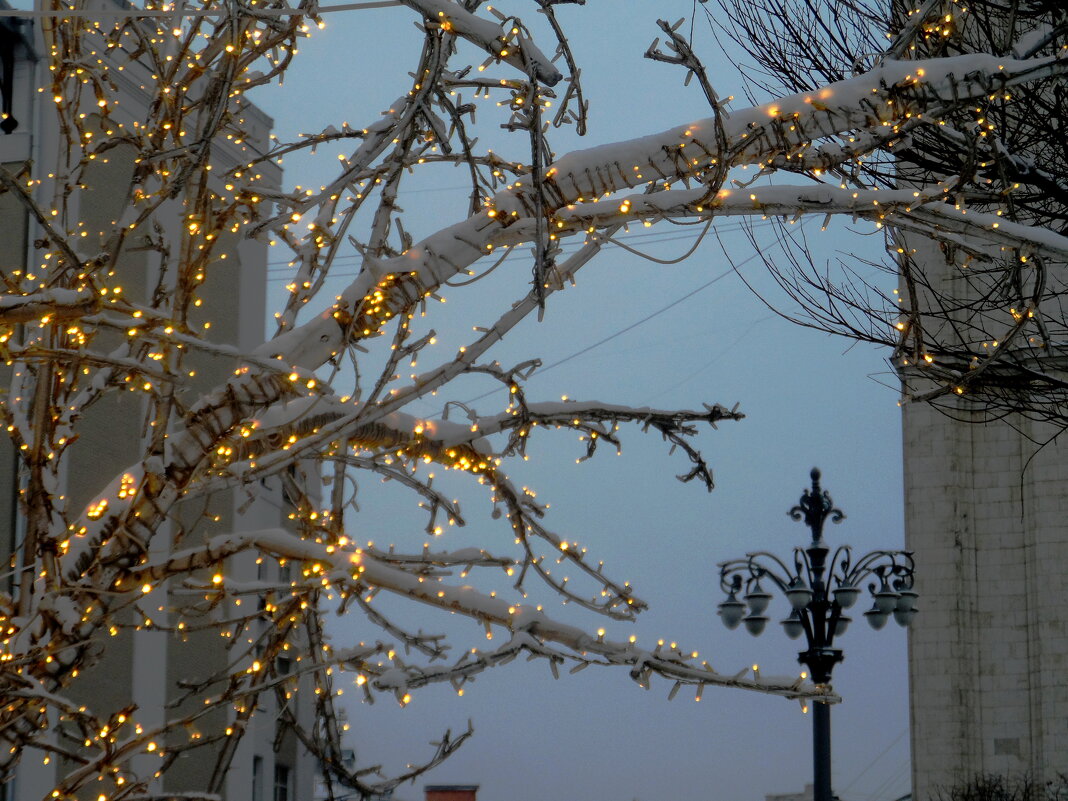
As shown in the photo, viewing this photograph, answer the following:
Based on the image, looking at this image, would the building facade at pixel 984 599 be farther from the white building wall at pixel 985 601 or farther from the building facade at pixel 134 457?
the building facade at pixel 134 457

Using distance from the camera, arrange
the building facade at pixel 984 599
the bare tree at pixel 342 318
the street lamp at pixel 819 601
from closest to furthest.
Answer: the bare tree at pixel 342 318 → the street lamp at pixel 819 601 → the building facade at pixel 984 599

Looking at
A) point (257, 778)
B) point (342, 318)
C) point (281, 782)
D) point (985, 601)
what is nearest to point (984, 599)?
point (985, 601)

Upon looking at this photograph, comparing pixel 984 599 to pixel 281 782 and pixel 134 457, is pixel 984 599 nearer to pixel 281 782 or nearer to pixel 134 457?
pixel 281 782

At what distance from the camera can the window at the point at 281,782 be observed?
16.7m

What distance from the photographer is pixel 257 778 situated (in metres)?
15.9

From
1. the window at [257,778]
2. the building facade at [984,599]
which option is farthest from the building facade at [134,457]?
the building facade at [984,599]

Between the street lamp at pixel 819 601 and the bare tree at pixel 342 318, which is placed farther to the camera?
the street lamp at pixel 819 601

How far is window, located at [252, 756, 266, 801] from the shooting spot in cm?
1568

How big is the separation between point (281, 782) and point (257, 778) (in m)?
1.18

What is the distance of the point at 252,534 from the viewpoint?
5.53 meters

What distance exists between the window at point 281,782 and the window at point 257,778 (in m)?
0.61

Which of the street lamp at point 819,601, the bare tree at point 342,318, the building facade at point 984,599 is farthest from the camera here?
the building facade at point 984,599

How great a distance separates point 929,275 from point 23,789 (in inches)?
642

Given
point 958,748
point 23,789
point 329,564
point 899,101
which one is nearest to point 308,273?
point 329,564
